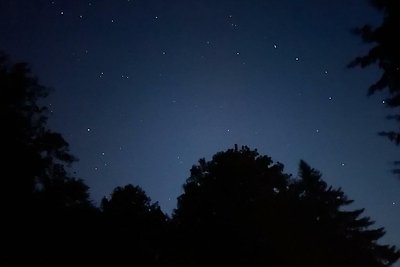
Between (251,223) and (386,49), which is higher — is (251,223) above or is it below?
below

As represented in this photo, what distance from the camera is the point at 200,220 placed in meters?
21.1

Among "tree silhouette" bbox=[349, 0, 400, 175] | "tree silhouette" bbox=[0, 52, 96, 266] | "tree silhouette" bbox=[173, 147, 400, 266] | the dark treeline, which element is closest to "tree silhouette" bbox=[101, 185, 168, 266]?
the dark treeline

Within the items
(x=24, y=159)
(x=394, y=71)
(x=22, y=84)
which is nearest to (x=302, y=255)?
(x=394, y=71)

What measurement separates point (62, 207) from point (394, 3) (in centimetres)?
1500

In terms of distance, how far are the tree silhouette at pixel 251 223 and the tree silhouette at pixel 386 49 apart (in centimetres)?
876

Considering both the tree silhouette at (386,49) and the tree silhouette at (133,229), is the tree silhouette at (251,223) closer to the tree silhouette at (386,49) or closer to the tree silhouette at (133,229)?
the tree silhouette at (133,229)

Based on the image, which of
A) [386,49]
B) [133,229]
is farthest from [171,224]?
[386,49]

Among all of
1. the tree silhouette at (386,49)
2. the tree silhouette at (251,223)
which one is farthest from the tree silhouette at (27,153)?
the tree silhouette at (386,49)

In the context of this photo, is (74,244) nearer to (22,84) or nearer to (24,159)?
(24,159)

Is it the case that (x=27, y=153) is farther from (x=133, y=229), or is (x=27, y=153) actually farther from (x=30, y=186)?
(x=133, y=229)

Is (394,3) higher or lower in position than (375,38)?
higher

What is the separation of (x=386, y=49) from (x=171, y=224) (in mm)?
16654

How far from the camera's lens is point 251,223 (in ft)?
65.3

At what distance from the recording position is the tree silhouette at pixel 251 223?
19422mm
